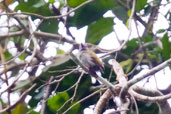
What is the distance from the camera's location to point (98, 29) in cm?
210

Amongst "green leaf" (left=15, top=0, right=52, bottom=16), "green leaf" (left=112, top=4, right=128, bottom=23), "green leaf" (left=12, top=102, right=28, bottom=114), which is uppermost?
"green leaf" (left=15, top=0, right=52, bottom=16)

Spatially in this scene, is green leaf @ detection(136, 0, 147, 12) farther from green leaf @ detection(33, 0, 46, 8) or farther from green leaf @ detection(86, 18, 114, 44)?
green leaf @ detection(33, 0, 46, 8)

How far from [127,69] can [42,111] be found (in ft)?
1.57

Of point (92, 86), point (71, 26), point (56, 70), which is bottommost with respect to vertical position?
point (92, 86)

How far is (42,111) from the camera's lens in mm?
1848

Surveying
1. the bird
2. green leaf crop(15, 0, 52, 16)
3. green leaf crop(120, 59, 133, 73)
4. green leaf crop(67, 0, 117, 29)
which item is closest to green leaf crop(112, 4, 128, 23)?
green leaf crop(67, 0, 117, 29)

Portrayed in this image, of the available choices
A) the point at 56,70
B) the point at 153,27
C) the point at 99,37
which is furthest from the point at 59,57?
the point at 153,27

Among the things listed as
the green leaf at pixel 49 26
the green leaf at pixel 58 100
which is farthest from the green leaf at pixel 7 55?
the green leaf at pixel 58 100

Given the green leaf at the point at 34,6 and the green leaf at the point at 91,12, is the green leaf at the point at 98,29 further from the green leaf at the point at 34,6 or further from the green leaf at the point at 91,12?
the green leaf at the point at 34,6

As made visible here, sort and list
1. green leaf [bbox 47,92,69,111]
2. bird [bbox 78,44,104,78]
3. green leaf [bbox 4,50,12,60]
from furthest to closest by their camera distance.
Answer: green leaf [bbox 4,50,12,60]
green leaf [bbox 47,92,69,111]
bird [bbox 78,44,104,78]

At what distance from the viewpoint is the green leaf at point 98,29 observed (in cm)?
209

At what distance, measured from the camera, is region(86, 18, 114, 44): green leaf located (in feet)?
6.87

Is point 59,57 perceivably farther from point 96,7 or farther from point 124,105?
point 124,105

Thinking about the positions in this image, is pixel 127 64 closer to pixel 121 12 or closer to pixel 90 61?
pixel 121 12
